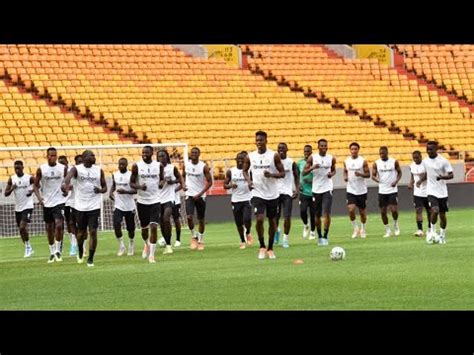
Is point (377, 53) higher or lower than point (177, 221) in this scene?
higher

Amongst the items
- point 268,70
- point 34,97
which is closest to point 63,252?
point 34,97

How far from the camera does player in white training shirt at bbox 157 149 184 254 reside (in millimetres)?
25764

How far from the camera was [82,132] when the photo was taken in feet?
131

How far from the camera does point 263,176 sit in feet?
77.4

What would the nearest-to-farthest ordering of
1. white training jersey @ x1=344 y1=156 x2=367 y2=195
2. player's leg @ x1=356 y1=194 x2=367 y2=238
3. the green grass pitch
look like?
the green grass pitch < player's leg @ x1=356 y1=194 x2=367 y2=238 < white training jersey @ x1=344 y1=156 x2=367 y2=195

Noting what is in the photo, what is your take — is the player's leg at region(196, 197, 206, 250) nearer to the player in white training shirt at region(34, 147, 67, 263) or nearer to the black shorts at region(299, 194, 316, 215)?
the black shorts at region(299, 194, 316, 215)

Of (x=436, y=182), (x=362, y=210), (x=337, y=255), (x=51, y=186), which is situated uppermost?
(x=51, y=186)

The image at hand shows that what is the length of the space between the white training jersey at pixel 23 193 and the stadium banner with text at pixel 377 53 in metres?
26.5

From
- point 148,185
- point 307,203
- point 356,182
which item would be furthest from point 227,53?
point 148,185

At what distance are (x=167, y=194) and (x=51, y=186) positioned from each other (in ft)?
7.75

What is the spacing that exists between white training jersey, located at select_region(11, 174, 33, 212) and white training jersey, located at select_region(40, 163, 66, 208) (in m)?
1.48

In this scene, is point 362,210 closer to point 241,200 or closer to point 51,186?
point 241,200

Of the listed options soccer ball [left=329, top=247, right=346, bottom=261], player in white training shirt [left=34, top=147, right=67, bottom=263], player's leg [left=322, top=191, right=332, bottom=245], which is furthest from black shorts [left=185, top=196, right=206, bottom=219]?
soccer ball [left=329, top=247, right=346, bottom=261]
